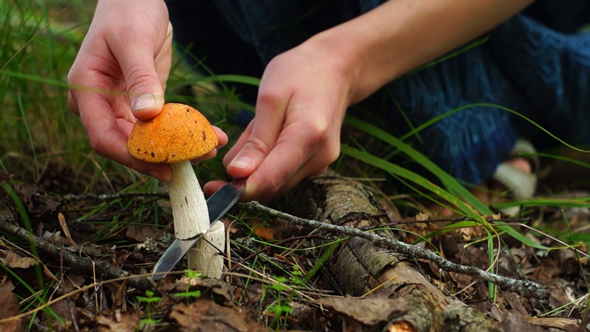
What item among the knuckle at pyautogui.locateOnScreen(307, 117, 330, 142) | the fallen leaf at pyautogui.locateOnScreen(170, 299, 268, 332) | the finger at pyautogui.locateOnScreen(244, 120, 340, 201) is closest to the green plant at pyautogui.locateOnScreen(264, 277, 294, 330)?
the fallen leaf at pyautogui.locateOnScreen(170, 299, 268, 332)

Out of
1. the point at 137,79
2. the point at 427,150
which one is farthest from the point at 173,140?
the point at 427,150

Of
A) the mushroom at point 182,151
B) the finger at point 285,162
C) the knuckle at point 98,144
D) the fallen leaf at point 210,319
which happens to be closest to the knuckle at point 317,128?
the finger at point 285,162

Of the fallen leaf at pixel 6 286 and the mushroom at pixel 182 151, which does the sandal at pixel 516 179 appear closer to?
the mushroom at pixel 182 151

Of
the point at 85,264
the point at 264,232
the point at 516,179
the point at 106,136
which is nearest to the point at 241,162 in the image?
the point at 264,232

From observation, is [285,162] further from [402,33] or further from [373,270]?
[402,33]

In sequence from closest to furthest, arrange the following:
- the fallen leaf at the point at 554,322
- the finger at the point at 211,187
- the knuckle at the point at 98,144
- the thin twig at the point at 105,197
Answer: the fallen leaf at the point at 554,322 → the knuckle at the point at 98,144 → the thin twig at the point at 105,197 → the finger at the point at 211,187

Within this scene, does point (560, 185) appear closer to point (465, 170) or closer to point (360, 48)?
point (465, 170)
